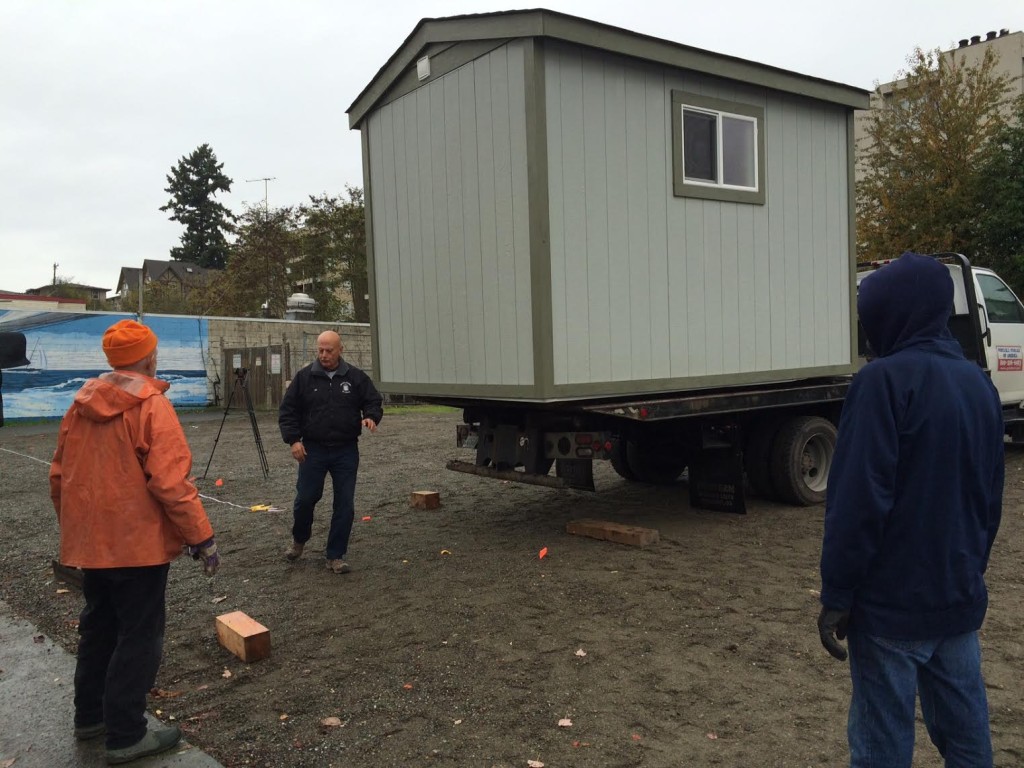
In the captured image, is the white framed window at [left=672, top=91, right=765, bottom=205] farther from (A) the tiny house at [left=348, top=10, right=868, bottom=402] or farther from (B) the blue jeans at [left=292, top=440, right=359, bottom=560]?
(B) the blue jeans at [left=292, top=440, right=359, bottom=560]

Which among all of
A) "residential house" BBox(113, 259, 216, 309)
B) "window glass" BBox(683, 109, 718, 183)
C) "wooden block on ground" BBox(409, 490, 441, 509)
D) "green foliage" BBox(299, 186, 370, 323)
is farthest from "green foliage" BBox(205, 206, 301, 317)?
"window glass" BBox(683, 109, 718, 183)

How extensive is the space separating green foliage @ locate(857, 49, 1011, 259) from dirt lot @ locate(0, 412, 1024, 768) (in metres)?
14.6

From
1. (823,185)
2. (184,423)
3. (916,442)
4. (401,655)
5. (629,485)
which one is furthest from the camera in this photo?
(184,423)

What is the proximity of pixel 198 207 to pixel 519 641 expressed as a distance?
66724mm

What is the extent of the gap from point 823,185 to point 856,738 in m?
6.20

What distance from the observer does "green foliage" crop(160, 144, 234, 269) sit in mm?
62969

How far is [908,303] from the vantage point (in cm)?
215

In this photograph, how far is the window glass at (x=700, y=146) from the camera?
636 cm

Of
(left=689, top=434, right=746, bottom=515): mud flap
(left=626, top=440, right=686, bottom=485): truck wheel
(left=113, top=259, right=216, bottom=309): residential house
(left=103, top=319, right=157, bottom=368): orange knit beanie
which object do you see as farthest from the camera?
(left=113, top=259, right=216, bottom=309): residential house

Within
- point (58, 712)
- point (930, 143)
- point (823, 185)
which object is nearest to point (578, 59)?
point (823, 185)

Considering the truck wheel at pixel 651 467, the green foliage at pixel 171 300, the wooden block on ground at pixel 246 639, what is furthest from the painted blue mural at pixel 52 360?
the green foliage at pixel 171 300

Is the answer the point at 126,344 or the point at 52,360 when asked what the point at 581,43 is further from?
the point at 52,360

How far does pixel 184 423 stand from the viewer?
18.6 m

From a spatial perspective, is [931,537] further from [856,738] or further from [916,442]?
[856,738]
